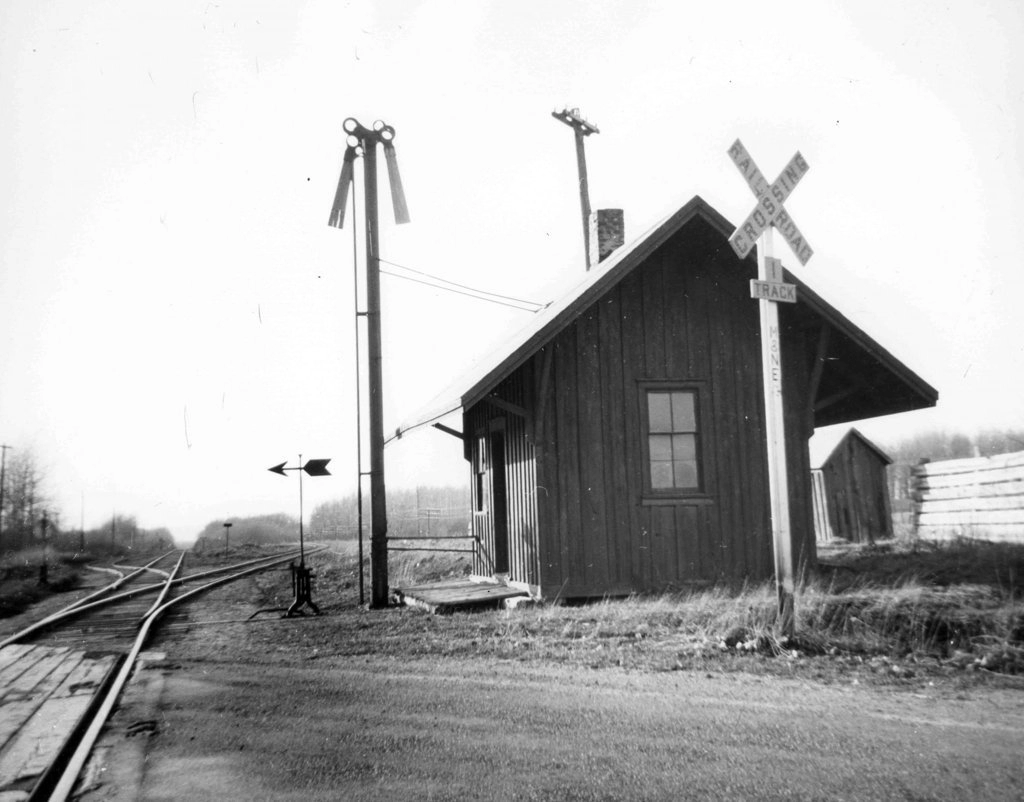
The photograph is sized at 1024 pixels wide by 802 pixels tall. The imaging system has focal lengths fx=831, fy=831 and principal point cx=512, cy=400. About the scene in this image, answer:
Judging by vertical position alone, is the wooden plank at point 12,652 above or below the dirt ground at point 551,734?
below

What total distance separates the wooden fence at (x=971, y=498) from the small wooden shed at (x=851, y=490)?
222 cm

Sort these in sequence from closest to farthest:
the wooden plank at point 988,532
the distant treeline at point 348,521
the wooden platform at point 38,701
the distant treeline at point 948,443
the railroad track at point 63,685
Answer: the railroad track at point 63,685
the wooden platform at point 38,701
the wooden plank at point 988,532
the distant treeline at point 348,521
the distant treeline at point 948,443

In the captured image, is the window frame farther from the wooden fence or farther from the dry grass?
the wooden fence

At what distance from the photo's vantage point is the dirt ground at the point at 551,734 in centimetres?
421

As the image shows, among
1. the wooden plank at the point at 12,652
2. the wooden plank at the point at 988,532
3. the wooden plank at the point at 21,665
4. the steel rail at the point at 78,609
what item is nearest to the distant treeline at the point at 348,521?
the steel rail at the point at 78,609

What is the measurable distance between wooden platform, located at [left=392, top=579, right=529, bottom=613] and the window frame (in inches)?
93.7

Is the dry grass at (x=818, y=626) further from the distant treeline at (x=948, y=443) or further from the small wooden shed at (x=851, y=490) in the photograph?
the distant treeline at (x=948, y=443)

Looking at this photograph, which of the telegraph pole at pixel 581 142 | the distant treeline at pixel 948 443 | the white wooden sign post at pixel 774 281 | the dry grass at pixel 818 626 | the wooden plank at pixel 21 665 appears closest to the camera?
the dry grass at pixel 818 626

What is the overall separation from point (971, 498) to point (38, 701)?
18940mm

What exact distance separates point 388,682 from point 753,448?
23.7ft

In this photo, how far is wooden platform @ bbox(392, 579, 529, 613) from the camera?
11.7 meters

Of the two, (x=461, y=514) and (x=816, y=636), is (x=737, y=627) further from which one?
(x=461, y=514)

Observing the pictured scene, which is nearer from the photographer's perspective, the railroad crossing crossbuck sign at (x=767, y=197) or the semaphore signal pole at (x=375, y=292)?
the railroad crossing crossbuck sign at (x=767, y=197)

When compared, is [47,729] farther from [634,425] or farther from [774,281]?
[634,425]
